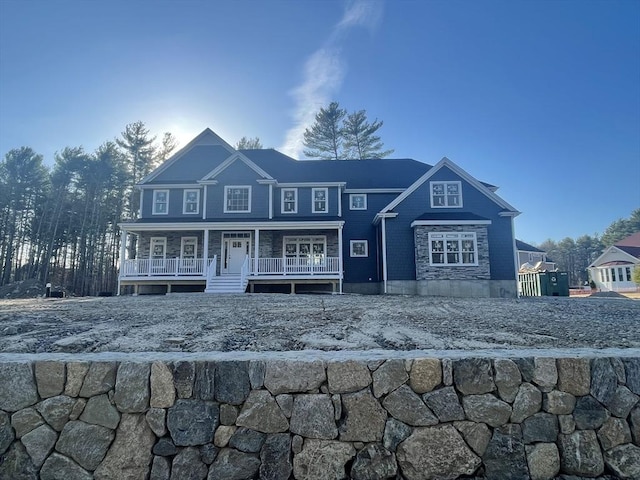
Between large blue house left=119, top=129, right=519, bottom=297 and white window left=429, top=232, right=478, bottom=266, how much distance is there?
4 centimetres

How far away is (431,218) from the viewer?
1551cm

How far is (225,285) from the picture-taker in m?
14.7

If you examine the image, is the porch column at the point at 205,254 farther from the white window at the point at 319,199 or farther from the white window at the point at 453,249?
the white window at the point at 453,249

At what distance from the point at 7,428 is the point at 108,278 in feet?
107

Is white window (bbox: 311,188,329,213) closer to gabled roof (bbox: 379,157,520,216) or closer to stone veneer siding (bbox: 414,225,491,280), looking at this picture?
gabled roof (bbox: 379,157,520,216)

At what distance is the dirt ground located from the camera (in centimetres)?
415

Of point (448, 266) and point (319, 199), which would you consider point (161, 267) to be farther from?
point (448, 266)

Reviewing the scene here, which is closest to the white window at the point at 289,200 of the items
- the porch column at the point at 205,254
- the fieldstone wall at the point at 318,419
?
the porch column at the point at 205,254

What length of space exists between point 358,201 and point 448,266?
6249mm

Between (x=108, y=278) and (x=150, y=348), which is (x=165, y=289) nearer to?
(x=150, y=348)

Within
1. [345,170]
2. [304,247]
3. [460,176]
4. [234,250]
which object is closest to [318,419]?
[304,247]

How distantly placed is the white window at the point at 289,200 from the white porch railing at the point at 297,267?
3423 millimetres

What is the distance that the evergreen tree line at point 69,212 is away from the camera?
88.5 ft

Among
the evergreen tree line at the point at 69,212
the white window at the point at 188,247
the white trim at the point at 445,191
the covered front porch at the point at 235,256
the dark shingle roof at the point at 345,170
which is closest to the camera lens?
the covered front porch at the point at 235,256
